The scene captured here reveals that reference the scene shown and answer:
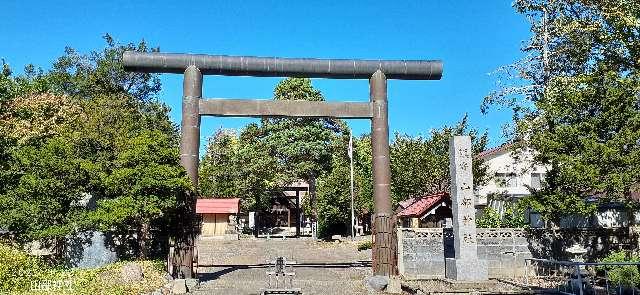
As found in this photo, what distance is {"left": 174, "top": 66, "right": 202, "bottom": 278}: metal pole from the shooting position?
52.2 feet

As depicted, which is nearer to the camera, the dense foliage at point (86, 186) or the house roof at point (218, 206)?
the dense foliage at point (86, 186)

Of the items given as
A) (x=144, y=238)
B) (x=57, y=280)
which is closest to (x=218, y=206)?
(x=144, y=238)

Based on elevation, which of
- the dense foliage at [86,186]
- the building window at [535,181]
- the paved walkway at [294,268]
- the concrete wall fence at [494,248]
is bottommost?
the paved walkway at [294,268]

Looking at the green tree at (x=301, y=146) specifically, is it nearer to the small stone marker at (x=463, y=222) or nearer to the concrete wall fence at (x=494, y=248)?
the concrete wall fence at (x=494, y=248)

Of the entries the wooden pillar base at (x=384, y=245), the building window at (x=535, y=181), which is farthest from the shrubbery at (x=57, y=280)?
the building window at (x=535, y=181)

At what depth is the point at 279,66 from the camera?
1712cm

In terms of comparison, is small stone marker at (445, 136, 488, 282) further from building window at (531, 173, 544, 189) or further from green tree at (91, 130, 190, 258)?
building window at (531, 173, 544, 189)

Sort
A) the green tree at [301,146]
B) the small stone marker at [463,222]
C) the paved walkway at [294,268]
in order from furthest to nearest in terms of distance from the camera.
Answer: the green tree at [301,146]
the small stone marker at [463,222]
the paved walkway at [294,268]

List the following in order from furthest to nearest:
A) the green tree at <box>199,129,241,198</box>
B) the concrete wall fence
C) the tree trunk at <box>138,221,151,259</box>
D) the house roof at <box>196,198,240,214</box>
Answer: the green tree at <box>199,129,241,198</box>, the house roof at <box>196,198,240,214</box>, the concrete wall fence, the tree trunk at <box>138,221,151,259</box>

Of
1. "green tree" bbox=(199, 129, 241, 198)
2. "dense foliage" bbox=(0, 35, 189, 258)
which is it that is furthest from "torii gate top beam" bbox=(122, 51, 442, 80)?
"green tree" bbox=(199, 129, 241, 198)

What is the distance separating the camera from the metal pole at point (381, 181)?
16359 mm

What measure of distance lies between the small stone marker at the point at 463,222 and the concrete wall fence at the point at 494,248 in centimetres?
100

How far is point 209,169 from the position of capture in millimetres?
46875

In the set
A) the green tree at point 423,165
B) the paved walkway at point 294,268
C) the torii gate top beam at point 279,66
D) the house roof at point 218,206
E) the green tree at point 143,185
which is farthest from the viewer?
the house roof at point 218,206
